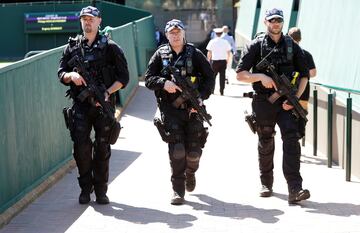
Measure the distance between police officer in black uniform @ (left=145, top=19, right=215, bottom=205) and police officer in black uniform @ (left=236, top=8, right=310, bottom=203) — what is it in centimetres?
42

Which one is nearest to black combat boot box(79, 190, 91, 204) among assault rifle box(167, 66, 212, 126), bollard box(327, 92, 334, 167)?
assault rifle box(167, 66, 212, 126)

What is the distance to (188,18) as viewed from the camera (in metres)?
39.4

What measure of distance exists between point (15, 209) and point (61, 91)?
2.79 m

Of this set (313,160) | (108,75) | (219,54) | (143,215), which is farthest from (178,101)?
(219,54)

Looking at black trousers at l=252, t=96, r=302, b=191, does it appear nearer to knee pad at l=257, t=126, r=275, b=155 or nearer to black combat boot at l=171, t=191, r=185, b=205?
knee pad at l=257, t=126, r=275, b=155

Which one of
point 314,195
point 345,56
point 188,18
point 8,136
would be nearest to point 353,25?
point 345,56

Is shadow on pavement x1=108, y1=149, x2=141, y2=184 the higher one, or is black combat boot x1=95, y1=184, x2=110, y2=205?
black combat boot x1=95, y1=184, x2=110, y2=205

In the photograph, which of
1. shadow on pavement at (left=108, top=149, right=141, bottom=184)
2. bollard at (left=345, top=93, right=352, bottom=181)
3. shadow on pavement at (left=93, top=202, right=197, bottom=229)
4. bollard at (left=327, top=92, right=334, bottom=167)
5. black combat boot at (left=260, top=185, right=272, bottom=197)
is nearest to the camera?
shadow on pavement at (left=93, top=202, right=197, bottom=229)

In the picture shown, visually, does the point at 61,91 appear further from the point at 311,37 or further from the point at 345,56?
the point at 311,37

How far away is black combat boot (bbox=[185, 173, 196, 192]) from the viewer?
8.50 metres

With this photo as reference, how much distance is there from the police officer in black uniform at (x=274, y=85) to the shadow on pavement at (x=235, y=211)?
377 millimetres

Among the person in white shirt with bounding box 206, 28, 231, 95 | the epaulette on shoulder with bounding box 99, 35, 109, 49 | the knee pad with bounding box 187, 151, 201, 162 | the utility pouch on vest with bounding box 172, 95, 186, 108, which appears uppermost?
the epaulette on shoulder with bounding box 99, 35, 109, 49

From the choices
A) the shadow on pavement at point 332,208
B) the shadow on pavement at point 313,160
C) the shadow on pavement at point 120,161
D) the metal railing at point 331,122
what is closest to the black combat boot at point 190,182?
the shadow on pavement at point 332,208

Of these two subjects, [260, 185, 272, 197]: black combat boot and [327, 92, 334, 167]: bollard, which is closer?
[260, 185, 272, 197]: black combat boot
